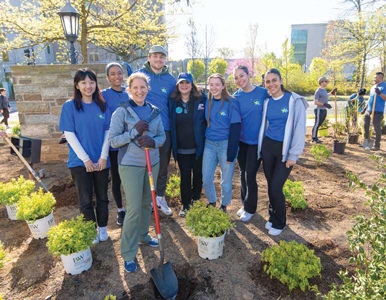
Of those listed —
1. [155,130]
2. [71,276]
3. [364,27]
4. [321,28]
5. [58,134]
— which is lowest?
[71,276]

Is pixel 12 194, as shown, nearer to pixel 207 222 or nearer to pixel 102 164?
pixel 102 164

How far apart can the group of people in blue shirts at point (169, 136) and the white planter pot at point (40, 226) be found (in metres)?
0.62

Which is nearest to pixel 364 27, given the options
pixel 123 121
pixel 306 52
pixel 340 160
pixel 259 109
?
pixel 340 160

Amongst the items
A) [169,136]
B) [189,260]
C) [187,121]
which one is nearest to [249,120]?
[187,121]

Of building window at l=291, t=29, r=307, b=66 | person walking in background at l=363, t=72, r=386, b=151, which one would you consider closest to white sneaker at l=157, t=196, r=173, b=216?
person walking in background at l=363, t=72, r=386, b=151

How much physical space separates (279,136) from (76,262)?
263 centimetres

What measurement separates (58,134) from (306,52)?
62571 mm

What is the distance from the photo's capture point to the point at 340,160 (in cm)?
657

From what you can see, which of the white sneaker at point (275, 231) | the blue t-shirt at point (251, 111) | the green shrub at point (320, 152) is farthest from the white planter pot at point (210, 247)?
the green shrub at point (320, 152)

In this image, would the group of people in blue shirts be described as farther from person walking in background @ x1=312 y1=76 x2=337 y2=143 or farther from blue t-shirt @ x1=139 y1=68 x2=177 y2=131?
person walking in background @ x1=312 y1=76 x2=337 y2=143

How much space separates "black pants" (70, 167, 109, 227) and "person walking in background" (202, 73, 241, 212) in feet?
4.33

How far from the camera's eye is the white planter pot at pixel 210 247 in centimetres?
274

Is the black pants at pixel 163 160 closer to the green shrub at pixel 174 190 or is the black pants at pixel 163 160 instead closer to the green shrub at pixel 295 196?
the green shrub at pixel 174 190

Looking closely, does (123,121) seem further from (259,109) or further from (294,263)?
(294,263)
